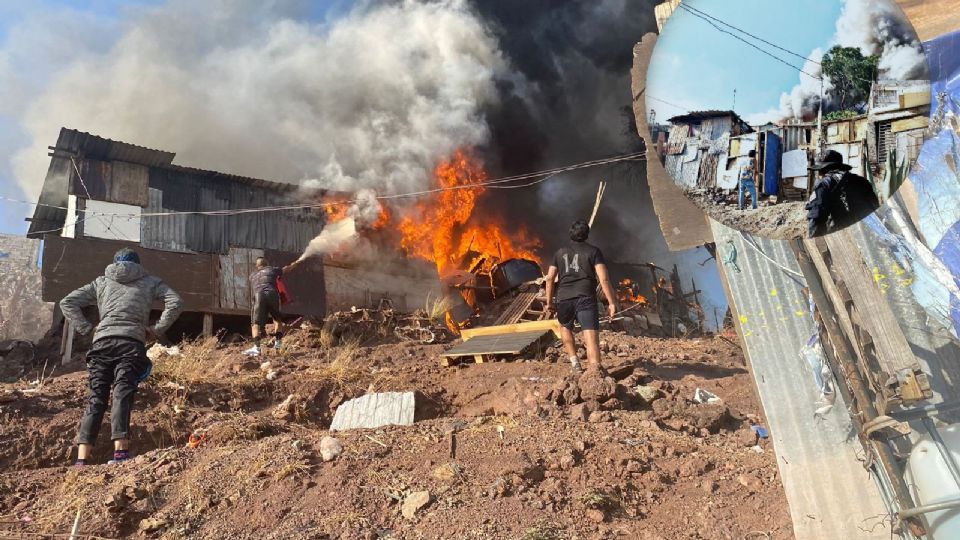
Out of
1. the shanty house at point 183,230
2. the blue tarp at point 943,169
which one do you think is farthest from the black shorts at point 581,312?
the shanty house at point 183,230

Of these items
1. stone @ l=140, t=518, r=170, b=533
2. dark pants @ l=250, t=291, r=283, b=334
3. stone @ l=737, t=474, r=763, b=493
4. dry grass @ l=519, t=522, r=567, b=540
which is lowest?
dry grass @ l=519, t=522, r=567, b=540

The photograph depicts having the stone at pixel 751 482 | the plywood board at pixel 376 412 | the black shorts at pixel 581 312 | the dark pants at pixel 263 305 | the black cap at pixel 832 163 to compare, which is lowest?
the stone at pixel 751 482

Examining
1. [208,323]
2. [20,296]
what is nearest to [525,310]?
[208,323]

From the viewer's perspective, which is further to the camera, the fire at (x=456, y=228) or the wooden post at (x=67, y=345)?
the fire at (x=456, y=228)

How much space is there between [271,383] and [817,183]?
6.90m

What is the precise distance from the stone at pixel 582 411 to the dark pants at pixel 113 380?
3.59 metres

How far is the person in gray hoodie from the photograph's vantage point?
5.52 meters

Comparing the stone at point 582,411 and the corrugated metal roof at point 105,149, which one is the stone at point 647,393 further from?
the corrugated metal roof at point 105,149

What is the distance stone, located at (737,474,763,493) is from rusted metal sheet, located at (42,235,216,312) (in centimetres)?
1437

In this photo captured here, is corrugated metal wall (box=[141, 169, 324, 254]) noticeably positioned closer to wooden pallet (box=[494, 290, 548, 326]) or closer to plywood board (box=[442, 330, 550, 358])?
wooden pallet (box=[494, 290, 548, 326])

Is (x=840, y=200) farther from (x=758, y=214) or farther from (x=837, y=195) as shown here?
(x=758, y=214)

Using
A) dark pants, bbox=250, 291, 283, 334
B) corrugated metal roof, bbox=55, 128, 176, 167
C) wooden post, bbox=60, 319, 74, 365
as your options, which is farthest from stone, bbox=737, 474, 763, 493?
corrugated metal roof, bbox=55, 128, 176, 167

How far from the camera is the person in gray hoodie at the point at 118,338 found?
5520mm

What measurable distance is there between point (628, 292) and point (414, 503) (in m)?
17.2
